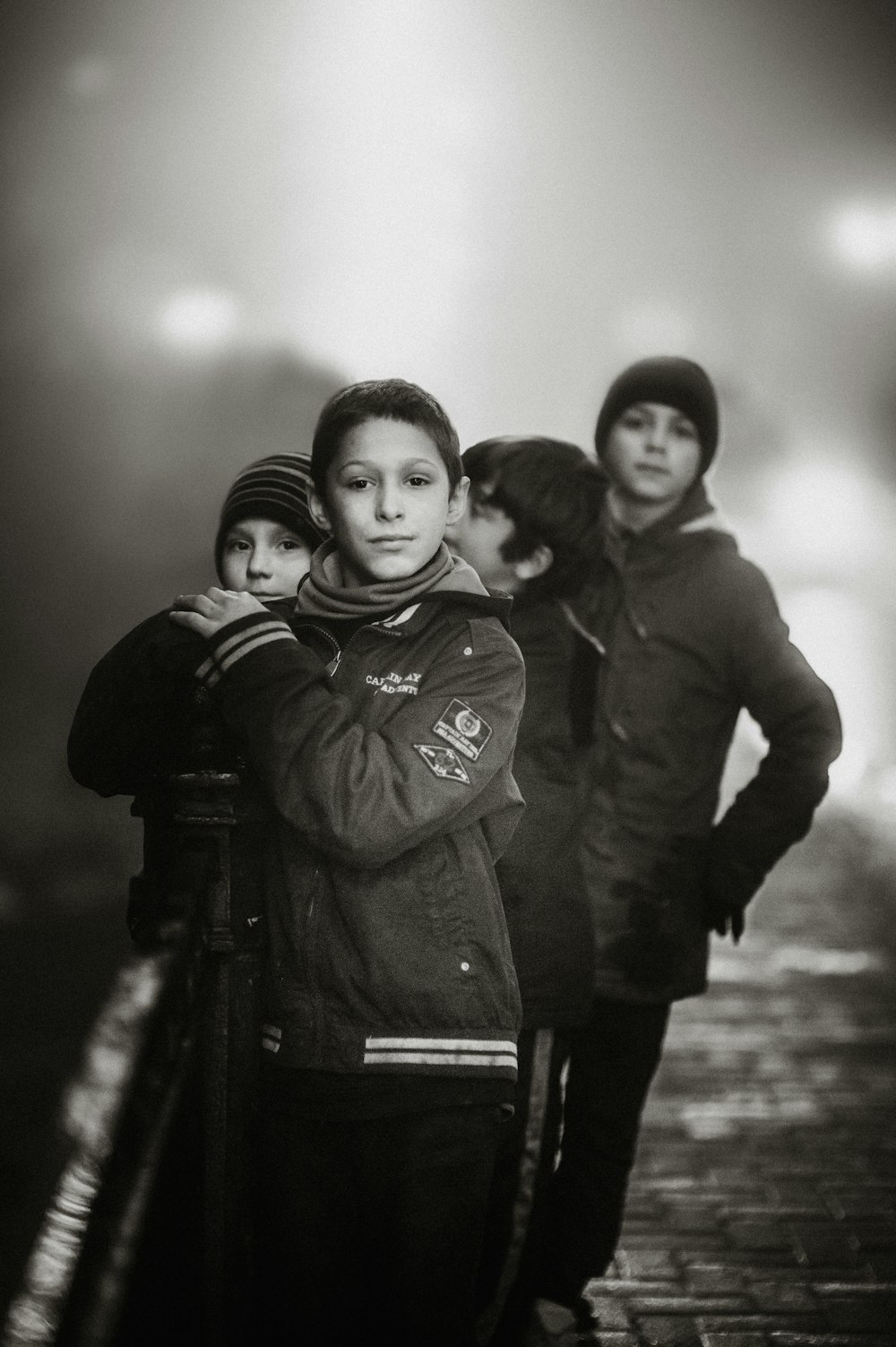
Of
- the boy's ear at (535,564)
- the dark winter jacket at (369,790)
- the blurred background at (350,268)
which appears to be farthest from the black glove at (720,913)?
the dark winter jacket at (369,790)

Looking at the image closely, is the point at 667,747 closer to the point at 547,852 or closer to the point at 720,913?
the point at 720,913

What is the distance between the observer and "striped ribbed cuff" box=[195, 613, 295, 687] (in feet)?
5.38

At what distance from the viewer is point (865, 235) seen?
10.8 feet

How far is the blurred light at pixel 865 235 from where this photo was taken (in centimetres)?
328

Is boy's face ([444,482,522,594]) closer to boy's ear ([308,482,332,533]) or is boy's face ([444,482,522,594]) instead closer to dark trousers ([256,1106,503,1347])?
boy's ear ([308,482,332,533])

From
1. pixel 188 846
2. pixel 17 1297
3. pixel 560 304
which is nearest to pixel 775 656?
pixel 560 304

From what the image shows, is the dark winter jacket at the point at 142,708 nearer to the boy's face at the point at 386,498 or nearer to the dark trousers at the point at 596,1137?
the boy's face at the point at 386,498

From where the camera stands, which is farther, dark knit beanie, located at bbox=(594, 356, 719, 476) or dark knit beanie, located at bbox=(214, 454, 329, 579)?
dark knit beanie, located at bbox=(594, 356, 719, 476)

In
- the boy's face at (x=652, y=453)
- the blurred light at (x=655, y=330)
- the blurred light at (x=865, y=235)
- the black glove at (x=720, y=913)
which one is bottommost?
the black glove at (x=720, y=913)

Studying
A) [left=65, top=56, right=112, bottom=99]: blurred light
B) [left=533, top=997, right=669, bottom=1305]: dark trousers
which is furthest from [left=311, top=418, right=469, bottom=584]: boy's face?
[left=65, top=56, right=112, bottom=99]: blurred light

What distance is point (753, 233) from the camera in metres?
3.28

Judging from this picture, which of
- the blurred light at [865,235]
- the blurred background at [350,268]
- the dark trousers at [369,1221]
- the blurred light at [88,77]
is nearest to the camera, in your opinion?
the dark trousers at [369,1221]

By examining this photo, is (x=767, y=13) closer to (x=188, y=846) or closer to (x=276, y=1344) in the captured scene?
(x=188, y=846)

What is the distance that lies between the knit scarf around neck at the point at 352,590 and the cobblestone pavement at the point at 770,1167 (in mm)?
1835
